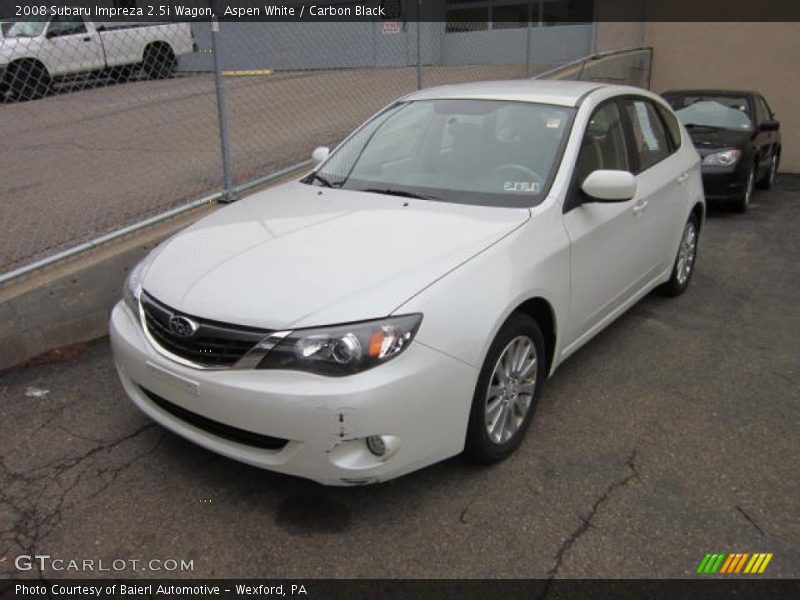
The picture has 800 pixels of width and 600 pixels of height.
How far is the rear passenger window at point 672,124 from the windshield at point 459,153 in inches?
59.9

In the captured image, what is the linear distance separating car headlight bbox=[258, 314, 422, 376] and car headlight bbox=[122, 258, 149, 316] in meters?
0.88

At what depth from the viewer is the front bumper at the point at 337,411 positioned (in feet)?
8.21

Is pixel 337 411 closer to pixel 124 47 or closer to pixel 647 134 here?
pixel 647 134

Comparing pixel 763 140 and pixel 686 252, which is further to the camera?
pixel 763 140

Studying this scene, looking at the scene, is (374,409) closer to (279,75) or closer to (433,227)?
(433,227)

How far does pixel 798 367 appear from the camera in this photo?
13.7 feet

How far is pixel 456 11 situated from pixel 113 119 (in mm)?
7740

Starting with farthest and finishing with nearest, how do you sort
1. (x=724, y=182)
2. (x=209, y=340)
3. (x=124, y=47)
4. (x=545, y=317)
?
1. (x=124, y=47)
2. (x=724, y=182)
3. (x=545, y=317)
4. (x=209, y=340)

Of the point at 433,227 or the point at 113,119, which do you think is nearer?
the point at 433,227

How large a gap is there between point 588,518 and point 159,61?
965 cm

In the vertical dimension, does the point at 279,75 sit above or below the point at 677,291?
above

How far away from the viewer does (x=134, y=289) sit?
3.17 m

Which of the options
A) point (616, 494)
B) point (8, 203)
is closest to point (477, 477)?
point (616, 494)
